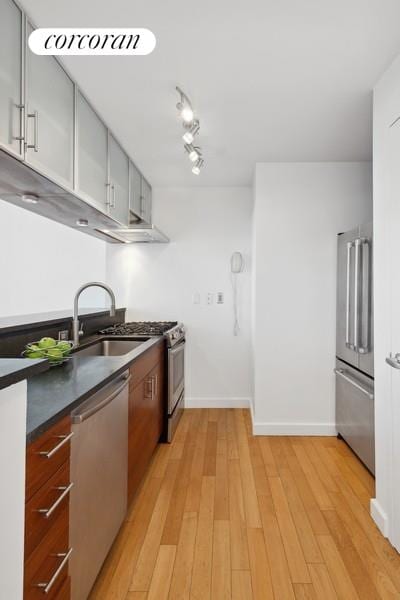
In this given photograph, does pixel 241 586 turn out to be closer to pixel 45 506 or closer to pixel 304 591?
pixel 304 591

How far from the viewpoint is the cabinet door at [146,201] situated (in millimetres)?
3827

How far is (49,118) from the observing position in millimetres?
1812

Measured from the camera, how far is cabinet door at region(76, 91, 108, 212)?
7.16 feet

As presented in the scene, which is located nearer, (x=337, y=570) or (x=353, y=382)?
(x=337, y=570)

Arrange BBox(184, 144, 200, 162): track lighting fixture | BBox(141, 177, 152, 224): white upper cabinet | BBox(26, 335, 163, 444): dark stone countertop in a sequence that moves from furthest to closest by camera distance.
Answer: BBox(141, 177, 152, 224): white upper cabinet < BBox(184, 144, 200, 162): track lighting fixture < BBox(26, 335, 163, 444): dark stone countertop

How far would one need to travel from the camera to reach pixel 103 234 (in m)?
3.65

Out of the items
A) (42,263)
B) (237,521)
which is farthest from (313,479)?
(42,263)

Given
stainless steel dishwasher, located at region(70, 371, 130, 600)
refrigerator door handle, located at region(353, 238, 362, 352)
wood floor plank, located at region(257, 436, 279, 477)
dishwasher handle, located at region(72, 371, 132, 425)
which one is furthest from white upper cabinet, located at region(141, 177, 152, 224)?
wood floor plank, located at region(257, 436, 279, 477)

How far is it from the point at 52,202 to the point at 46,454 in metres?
1.65

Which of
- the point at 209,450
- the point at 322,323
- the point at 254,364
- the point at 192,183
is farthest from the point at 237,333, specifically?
the point at 192,183

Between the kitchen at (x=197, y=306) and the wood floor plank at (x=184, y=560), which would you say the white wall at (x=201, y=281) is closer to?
the kitchen at (x=197, y=306)

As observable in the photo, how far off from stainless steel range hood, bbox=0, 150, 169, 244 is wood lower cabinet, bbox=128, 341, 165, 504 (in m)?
1.03

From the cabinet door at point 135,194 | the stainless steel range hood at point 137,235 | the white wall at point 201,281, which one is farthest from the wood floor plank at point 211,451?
the cabinet door at point 135,194

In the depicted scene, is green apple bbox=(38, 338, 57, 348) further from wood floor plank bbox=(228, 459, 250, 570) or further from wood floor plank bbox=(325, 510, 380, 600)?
wood floor plank bbox=(325, 510, 380, 600)
